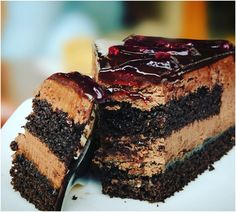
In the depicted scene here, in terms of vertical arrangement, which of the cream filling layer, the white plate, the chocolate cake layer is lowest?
the white plate

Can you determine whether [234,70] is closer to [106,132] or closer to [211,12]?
[106,132]

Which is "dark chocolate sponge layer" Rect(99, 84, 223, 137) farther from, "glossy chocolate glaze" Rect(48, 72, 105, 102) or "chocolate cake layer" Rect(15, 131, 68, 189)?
"chocolate cake layer" Rect(15, 131, 68, 189)

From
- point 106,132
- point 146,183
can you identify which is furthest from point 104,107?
point 146,183

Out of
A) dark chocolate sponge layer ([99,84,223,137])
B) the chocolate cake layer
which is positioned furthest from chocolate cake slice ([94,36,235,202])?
the chocolate cake layer

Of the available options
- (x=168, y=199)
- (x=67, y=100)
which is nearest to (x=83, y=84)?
(x=67, y=100)

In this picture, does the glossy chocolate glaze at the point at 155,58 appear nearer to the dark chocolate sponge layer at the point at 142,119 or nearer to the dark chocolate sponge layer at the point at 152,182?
the dark chocolate sponge layer at the point at 142,119

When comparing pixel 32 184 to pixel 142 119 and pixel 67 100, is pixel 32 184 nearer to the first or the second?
pixel 67 100

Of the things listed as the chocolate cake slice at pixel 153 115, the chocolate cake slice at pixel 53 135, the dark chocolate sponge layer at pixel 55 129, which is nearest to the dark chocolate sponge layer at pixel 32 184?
the chocolate cake slice at pixel 53 135
